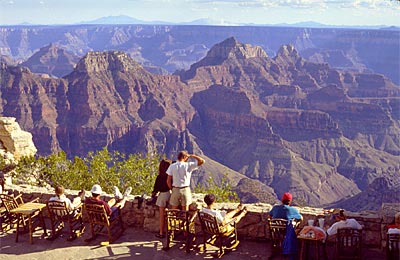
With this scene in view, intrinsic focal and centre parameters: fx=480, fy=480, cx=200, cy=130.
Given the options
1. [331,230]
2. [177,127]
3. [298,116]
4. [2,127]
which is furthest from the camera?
[177,127]

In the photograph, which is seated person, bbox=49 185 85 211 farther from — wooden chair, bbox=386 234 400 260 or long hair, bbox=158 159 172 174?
wooden chair, bbox=386 234 400 260

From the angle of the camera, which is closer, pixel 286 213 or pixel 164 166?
pixel 286 213

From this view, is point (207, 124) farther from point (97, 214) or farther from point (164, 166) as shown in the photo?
point (97, 214)

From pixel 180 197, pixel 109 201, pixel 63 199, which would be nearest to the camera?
pixel 180 197

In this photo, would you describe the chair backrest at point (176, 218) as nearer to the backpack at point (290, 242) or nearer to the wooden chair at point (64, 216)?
the backpack at point (290, 242)

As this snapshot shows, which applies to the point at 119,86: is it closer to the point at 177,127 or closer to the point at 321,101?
the point at 177,127

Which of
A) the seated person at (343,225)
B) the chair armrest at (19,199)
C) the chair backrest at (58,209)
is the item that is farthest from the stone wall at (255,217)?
the chair backrest at (58,209)

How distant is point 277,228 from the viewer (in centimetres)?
1197

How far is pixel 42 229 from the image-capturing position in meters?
14.9

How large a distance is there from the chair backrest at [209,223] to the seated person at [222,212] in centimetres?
14

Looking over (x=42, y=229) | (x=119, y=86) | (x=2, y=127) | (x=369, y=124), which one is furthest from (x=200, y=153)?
(x=42, y=229)

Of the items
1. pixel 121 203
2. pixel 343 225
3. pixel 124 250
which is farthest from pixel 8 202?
pixel 343 225

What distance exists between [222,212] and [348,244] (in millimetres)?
3262

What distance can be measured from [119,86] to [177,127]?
27.0 m
